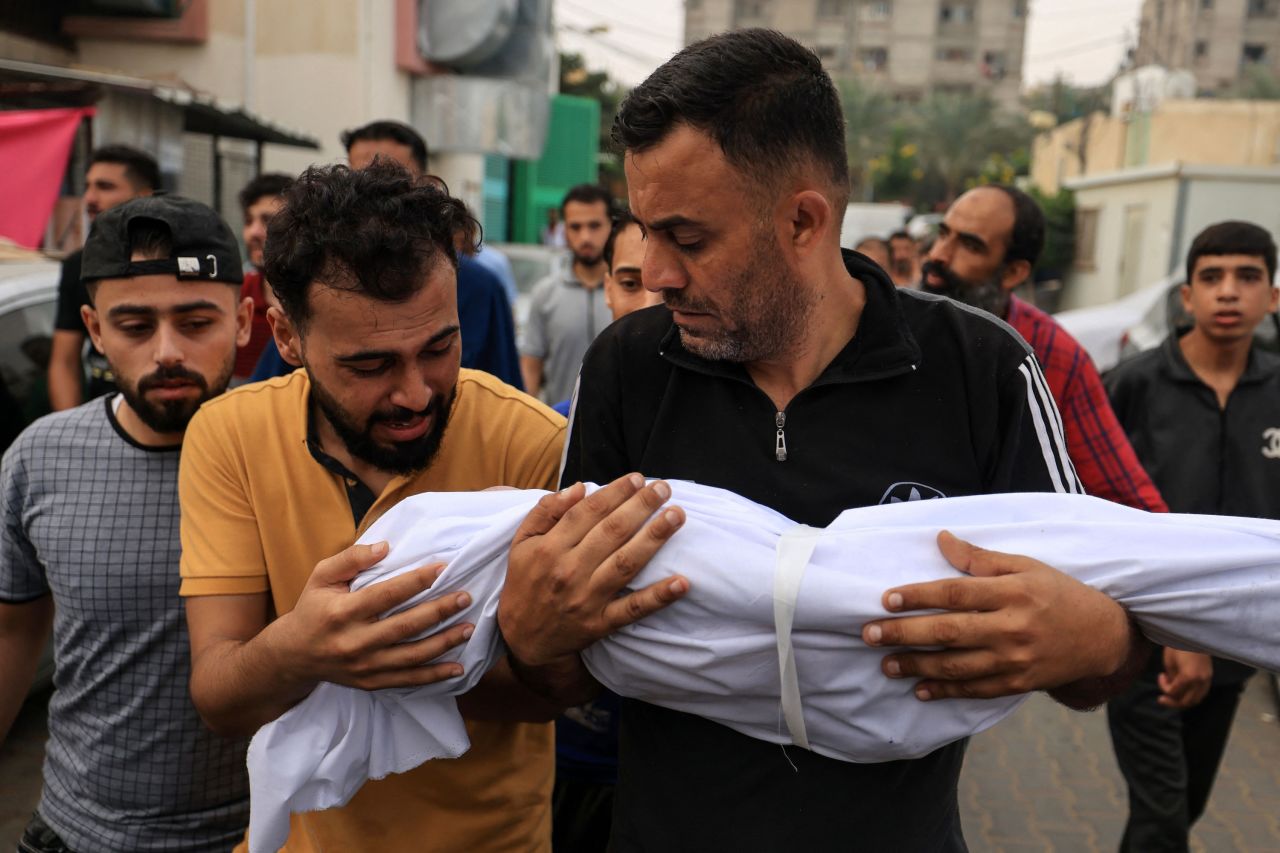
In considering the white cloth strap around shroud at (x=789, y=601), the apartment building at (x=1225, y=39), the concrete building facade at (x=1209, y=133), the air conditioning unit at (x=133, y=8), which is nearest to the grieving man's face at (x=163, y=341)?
the white cloth strap around shroud at (x=789, y=601)

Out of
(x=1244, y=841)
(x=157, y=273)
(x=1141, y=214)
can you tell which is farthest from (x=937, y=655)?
(x=1141, y=214)

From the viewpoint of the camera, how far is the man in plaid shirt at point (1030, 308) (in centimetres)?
304

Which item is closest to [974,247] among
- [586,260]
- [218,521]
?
[586,260]

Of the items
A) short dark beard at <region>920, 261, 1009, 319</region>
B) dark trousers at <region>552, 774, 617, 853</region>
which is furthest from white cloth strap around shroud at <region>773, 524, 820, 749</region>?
short dark beard at <region>920, 261, 1009, 319</region>

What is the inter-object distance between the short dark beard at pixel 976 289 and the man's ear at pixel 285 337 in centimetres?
255

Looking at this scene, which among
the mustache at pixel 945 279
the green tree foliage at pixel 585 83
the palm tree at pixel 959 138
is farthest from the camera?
the palm tree at pixel 959 138

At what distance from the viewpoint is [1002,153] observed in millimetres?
50062

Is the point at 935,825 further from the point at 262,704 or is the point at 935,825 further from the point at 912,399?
the point at 262,704

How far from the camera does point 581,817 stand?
258 centimetres

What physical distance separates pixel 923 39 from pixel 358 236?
82.2 metres

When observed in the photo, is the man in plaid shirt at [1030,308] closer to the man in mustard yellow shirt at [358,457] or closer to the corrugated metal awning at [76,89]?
the man in mustard yellow shirt at [358,457]

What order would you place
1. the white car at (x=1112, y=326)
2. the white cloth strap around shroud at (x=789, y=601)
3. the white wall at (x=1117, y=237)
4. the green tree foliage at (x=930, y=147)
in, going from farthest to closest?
the green tree foliage at (x=930, y=147) < the white wall at (x=1117, y=237) < the white car at (x=1112, y=326) < the white cloth strap around shroud at (x=789, y=601)

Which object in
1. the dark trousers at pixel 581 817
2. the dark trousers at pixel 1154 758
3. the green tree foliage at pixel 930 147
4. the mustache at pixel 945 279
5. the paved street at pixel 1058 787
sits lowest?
the paved street at pixel 1058 787

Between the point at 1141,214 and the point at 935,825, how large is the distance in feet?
73.3
